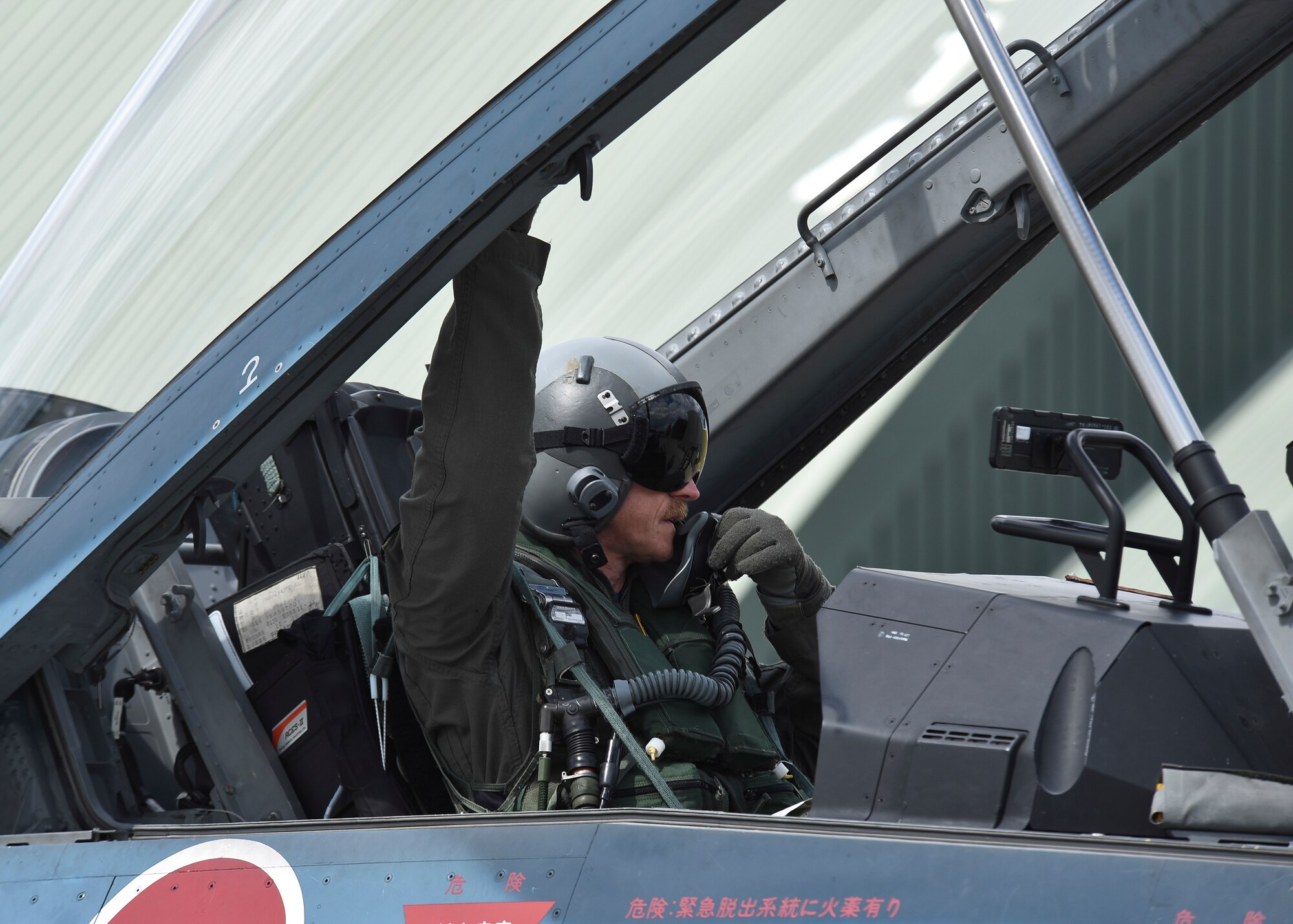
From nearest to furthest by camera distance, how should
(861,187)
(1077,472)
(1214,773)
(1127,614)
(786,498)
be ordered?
1. (1214,773)
2. (1127,614)
3. (1077,472)
4. (861,187)
5. (786,498)

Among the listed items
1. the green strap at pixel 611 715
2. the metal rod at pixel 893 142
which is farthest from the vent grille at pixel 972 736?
the metal rod at pixel 893 142

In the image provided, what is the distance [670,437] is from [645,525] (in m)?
0.16

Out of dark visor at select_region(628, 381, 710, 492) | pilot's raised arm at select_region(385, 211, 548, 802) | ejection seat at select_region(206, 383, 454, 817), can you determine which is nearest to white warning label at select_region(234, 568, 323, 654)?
ejection seat at select_region(206, 383, 454, 817)

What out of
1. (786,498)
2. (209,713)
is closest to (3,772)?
(209,713)

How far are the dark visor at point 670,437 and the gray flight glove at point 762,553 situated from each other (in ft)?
0.35

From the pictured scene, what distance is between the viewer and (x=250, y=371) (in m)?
1.38

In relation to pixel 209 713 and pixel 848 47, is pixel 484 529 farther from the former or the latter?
pixel 848 47

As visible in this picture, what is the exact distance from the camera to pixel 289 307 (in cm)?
139

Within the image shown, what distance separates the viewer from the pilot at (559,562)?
5.03 feet

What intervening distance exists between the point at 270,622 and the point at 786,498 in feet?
6.54

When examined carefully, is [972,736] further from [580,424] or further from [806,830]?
[580,424]

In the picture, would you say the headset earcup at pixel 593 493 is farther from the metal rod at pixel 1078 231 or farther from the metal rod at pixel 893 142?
the metal rod at pixel 1078 231

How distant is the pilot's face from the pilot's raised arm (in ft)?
1.06

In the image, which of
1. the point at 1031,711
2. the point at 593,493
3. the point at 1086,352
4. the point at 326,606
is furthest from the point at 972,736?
the point at 1086,352
